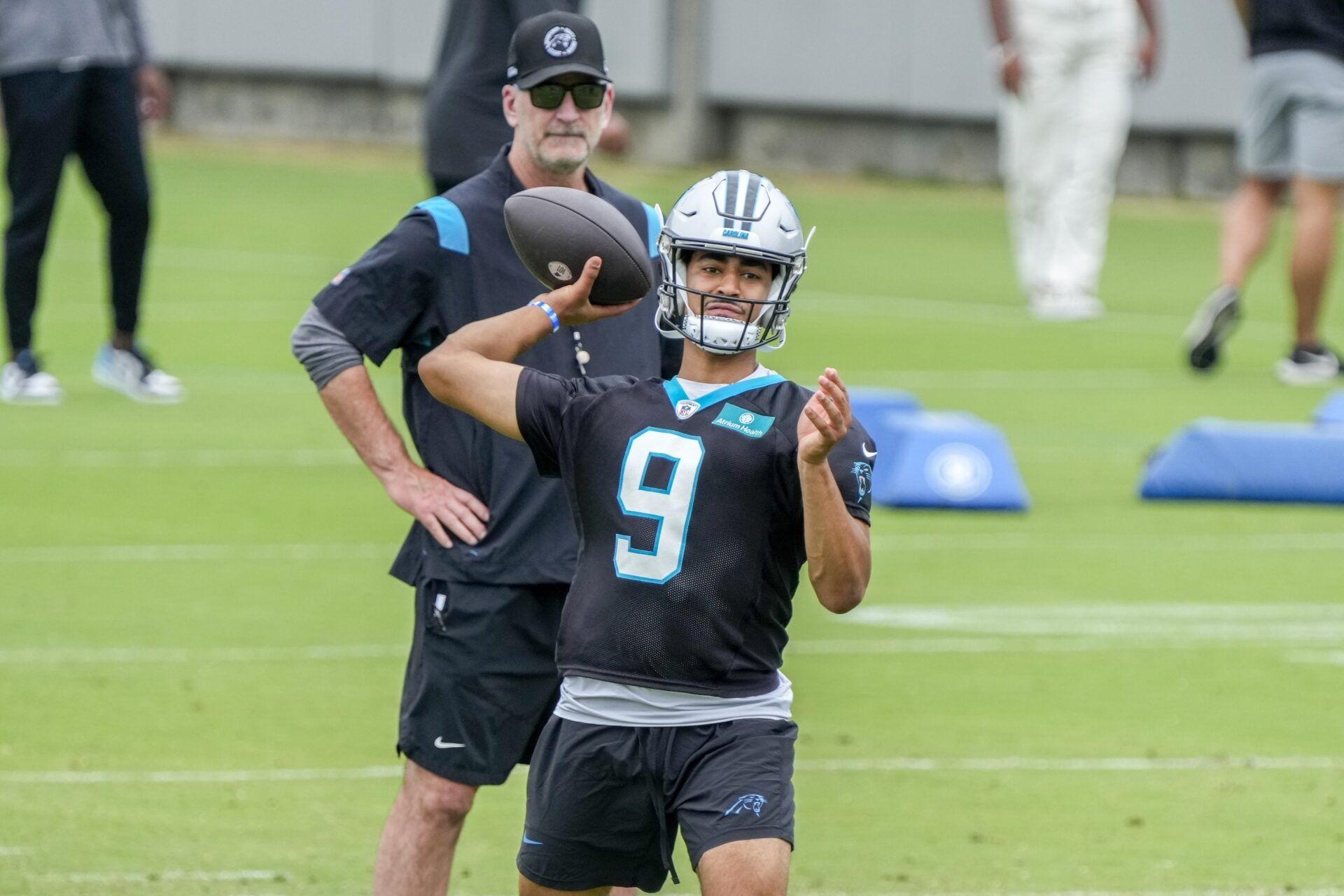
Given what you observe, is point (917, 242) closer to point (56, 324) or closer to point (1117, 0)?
point (1117, 0)

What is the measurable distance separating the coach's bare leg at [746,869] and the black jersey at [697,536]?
1.02 ft

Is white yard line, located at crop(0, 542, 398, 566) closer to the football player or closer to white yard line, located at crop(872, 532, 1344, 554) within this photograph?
white yard line, located at crop(872, 532, 1344, 554)

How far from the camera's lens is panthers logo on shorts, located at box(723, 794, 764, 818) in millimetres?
4523

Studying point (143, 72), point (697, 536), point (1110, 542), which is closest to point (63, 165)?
point (143, 72)

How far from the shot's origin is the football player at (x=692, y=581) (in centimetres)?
464

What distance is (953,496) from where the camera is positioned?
1112 cm

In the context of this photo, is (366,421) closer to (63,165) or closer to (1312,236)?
(63,165)

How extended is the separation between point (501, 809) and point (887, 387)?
785 centimetres

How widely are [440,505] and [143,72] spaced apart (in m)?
9.18

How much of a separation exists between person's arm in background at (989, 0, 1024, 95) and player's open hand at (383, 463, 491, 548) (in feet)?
40.9

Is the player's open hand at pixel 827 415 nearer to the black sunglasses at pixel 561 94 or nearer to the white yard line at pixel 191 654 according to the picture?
the black sunglasses at pixel 561 94

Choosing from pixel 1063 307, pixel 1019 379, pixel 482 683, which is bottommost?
pixel 1063 307

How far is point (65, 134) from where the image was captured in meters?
12.6

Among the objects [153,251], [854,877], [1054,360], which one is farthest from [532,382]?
[153,251]
